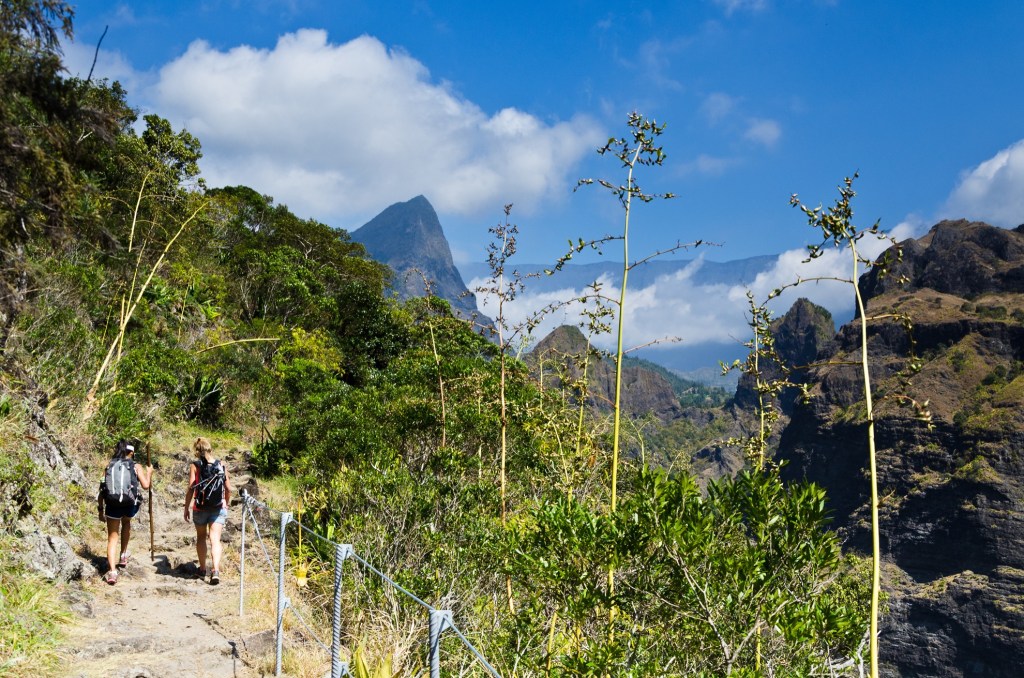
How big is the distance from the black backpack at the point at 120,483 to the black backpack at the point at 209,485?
0.59 m

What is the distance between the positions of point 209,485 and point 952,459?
99.6 metres

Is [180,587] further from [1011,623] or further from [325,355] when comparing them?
[1011,623]

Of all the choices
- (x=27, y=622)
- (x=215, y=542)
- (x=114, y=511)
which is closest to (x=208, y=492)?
(x=215, y=542)

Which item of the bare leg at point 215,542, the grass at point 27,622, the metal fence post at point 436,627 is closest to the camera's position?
the metal fence post at point 436,627

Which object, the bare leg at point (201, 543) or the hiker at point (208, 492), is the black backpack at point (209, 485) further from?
the bare leg at point (201, 543)

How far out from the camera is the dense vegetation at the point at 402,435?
3.36 metres

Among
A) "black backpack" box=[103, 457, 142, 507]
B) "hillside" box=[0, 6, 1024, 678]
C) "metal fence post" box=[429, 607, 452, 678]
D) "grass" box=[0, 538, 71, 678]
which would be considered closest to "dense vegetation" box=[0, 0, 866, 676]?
"hillside" box=[0, 6, 1024, 678]

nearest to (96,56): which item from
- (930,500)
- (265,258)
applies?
(265,258)

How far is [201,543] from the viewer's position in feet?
24.8

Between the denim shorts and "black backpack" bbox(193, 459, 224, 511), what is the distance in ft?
0.11

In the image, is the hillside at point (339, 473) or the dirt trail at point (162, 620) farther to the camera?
the dirt trail at point (162, 620)

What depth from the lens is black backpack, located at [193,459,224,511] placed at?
719 centimetres

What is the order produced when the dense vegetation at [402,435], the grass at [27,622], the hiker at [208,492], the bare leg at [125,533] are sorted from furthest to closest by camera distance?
the hiker at [208,492]
the bare leg at [125,533]
the grass at [27,622]
the dense vegetation at [402,435]

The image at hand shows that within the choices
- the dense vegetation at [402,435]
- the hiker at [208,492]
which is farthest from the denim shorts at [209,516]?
the dense vegetation at [402,435]
